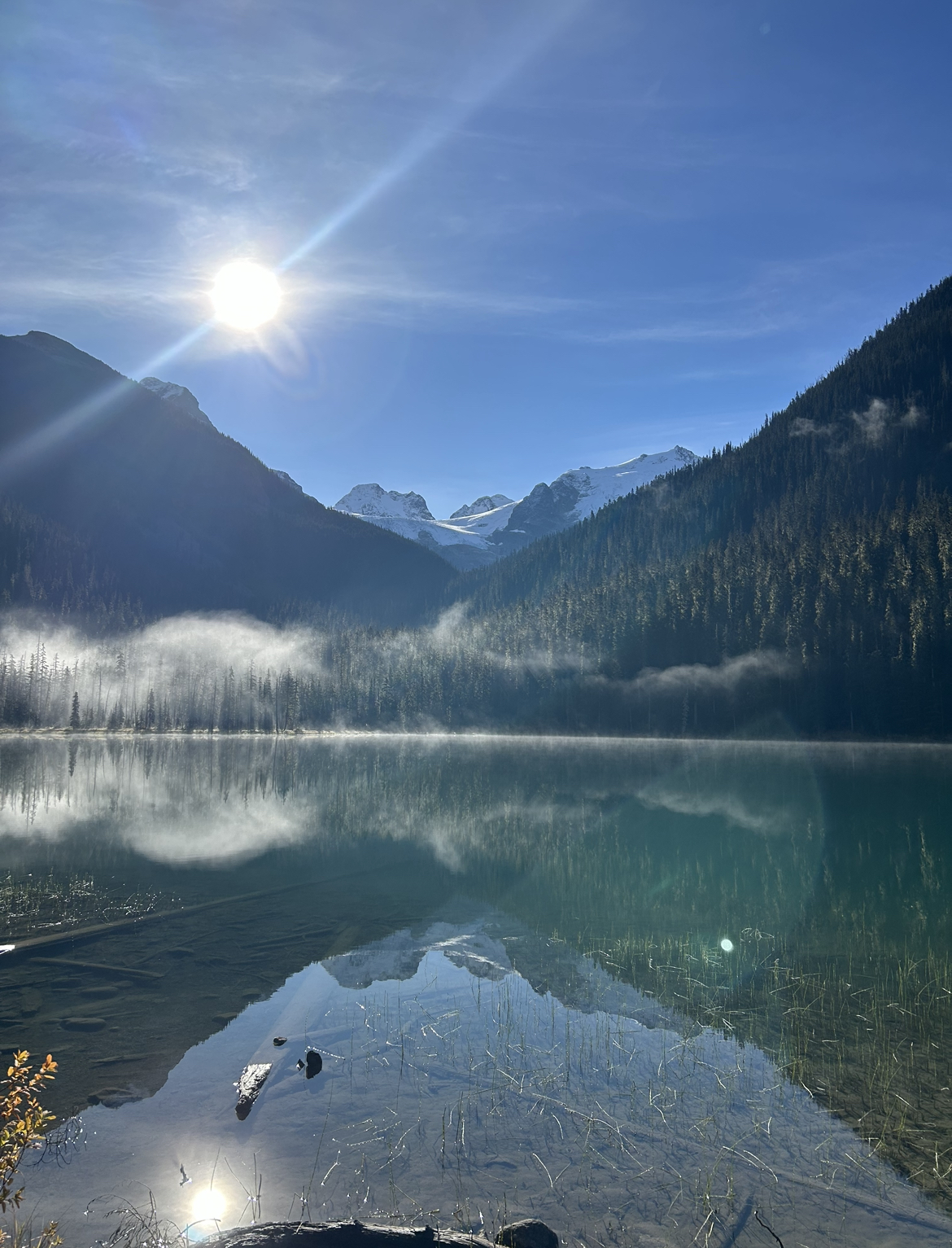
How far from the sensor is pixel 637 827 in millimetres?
41281

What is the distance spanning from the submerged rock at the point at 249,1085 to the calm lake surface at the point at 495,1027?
5.9 inches

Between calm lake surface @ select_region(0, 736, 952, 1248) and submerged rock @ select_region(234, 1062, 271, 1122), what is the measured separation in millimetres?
151

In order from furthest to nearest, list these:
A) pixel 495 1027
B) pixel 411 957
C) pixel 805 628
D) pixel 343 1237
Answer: pixel 805 628 → pixel 411 957 → pixel 495 1027 → pixel 343 1237

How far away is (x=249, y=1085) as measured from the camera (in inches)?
476

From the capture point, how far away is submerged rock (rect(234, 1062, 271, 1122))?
1158 centimetres

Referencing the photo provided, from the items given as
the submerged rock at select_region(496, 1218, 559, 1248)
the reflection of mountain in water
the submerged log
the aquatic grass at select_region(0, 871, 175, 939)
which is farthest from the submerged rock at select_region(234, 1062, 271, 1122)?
the aquatic grass at select_region(0, 871, 175, 939)

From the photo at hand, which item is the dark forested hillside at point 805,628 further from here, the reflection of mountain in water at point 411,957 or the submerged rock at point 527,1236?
the submerged rock at point 527,1236

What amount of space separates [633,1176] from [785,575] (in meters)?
161

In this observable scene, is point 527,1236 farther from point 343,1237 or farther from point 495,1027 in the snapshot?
point 495,1027

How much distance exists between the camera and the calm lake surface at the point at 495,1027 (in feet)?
31.6

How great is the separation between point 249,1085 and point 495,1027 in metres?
5.28

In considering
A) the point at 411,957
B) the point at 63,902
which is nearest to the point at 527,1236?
the point at 411,957

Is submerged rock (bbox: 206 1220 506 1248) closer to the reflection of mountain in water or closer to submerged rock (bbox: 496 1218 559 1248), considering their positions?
submerged rock (bbox: 496 1218 559 1248)

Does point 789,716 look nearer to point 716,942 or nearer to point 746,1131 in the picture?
point 716,942
